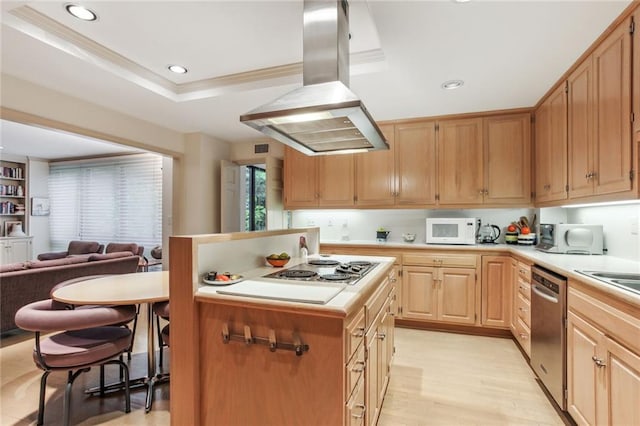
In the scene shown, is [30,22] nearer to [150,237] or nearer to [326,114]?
[326,114]

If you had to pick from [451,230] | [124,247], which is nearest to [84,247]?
[124,247]

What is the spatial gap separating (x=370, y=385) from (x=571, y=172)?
2.40 metres

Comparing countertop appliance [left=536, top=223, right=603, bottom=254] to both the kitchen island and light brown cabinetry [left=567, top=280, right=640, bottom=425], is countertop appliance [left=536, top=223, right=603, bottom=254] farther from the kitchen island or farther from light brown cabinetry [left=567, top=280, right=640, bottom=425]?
the kitchen island

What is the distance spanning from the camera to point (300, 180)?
445cm

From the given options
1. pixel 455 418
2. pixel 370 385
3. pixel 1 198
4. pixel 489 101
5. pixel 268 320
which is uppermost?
pixel 489 101

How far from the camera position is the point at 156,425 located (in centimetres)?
195

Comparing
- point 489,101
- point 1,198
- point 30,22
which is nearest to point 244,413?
point 30,22

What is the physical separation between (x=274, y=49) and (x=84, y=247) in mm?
5987

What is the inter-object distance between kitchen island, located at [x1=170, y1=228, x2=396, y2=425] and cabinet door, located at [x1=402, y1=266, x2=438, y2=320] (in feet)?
6.53

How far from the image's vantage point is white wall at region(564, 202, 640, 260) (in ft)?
7.70

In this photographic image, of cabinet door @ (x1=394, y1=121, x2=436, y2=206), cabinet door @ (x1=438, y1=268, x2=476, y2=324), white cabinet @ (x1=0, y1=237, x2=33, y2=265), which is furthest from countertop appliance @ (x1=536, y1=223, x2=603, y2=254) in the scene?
white cabinet @ (x1=0, y1=237, x2=33, y2=265)

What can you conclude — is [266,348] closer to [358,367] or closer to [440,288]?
[358,367]

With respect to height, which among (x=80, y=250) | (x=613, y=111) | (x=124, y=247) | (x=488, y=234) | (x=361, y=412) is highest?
(x=613, y=111)

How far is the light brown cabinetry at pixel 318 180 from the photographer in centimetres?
421
